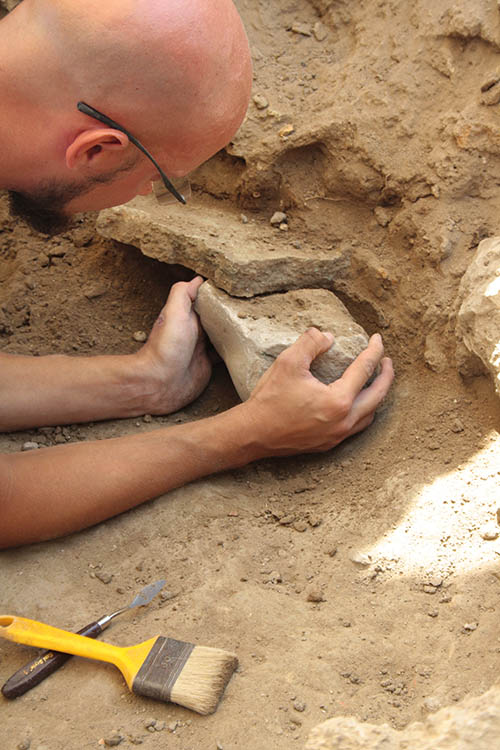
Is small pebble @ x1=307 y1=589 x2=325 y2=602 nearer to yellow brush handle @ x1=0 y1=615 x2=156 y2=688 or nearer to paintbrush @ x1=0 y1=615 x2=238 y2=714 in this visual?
paintbrush @ x1=0 y1=615 x2=238 y2=714

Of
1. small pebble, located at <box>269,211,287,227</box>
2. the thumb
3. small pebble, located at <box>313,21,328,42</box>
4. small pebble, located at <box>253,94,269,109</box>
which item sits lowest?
the thumb

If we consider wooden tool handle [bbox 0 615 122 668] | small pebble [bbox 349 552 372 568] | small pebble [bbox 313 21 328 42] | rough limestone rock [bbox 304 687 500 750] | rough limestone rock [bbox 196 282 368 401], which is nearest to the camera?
rough limestone rock [bbox 304 687 500 750]

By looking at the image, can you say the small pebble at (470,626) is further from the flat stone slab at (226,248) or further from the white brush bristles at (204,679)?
the flat stone slab at (226,248)

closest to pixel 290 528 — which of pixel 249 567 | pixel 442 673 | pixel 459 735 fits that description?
pixel 249 567

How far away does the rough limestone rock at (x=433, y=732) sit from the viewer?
104 cm

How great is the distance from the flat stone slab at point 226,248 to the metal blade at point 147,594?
40.2 inches

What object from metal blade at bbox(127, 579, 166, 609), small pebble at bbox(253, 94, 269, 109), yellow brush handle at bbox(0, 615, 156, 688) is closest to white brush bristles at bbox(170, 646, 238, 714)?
yellow brush handle at bbox(0, 615, 156, 688)

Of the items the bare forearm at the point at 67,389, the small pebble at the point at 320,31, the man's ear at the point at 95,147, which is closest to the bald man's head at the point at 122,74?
the man's ear at the point at 95,147

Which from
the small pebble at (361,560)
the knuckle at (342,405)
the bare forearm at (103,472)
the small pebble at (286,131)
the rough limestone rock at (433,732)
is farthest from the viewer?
the small pebble at (286,131)

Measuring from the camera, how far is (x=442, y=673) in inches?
50.4

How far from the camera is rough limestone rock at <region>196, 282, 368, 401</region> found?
214cm

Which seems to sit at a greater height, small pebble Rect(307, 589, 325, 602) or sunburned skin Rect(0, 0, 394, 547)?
sunburned skin Rect(0, 0, 394, 547)

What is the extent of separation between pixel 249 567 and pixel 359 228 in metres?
1.28

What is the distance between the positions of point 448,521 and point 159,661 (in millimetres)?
749
